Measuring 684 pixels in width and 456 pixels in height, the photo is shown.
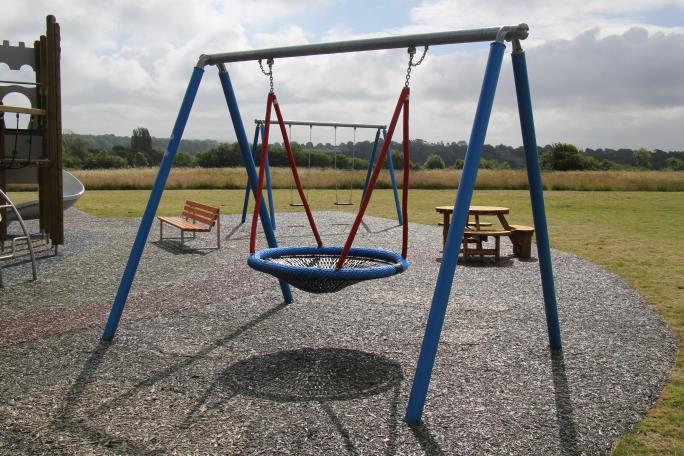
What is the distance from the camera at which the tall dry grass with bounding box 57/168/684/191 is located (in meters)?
27.2

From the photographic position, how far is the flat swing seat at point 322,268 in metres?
4.00

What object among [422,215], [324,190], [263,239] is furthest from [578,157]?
[263,239]

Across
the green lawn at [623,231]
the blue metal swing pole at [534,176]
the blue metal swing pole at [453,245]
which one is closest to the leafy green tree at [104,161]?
the green lawn at [623,231]

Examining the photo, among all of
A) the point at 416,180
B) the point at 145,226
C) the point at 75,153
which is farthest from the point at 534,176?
the point at 75,153

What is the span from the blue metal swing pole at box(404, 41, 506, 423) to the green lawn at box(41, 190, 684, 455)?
0.95 meters

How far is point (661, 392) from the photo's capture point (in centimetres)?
399

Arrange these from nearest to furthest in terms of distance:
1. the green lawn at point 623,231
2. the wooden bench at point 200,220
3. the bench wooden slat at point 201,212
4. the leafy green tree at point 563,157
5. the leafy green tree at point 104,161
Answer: the green lawn at point 623,231
the wooden bench at point 200,220
the bench wooden slat at point 201,212
the leafy green tree at point 563,157
the leafy green tree at point 104,161

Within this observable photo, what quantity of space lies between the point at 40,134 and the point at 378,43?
6.85m

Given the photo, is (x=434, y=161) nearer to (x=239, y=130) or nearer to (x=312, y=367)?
(x=239, y=130)

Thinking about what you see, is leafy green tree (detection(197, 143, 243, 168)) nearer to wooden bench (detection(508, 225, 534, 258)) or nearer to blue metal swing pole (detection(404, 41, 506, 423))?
wooden bench (detection(508, 225, 534, 258))

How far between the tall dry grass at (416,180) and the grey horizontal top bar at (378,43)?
21159 mm

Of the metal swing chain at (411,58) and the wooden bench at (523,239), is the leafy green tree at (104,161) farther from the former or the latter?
the metal swing chain at (411,58)

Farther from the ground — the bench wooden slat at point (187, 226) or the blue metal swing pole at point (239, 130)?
the blue metal swing pole at point (239, 130)

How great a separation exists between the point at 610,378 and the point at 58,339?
147 inches
